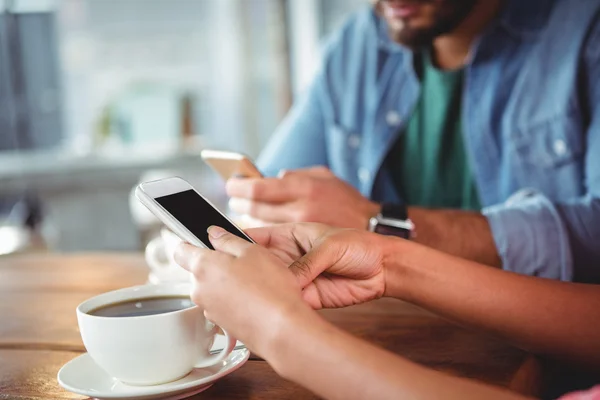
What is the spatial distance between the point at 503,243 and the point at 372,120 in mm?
690

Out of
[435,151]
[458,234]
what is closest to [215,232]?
[458,234]

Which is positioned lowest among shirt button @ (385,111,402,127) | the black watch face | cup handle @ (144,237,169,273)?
cup handle @ (144,237,169,273)

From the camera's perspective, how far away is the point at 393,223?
3.96ft

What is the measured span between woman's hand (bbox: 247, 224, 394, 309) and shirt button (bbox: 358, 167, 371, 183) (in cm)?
92

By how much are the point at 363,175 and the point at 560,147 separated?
0.50 m

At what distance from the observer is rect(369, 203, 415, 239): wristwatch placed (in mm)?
1198

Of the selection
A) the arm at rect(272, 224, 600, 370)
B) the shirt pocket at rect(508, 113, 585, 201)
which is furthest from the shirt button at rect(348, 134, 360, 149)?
the arm at rect(272, 224, 600, 370)

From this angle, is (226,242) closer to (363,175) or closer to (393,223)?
(393,223)

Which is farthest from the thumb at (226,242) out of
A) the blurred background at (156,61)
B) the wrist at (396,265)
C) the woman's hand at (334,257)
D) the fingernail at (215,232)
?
the blurred background at (156,61)

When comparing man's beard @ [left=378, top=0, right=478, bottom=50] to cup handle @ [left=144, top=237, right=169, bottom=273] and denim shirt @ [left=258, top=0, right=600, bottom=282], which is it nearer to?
denim shirt @ [left=258, top=0, right=600, bottom=282]

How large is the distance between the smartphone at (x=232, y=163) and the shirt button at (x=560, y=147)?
2.31 ft

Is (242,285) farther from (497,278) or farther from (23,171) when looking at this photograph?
(23,171)

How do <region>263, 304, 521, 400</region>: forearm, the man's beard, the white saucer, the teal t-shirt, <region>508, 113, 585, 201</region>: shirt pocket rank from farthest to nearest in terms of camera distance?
Result: the teal t-shirt < the man's beard < <region>508, 113, 585, 201</region>: shirt pocket < the white saucer < <region>263, 304, 521, 400</region>: forearm

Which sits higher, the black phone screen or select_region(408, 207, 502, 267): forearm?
the black phone screen
